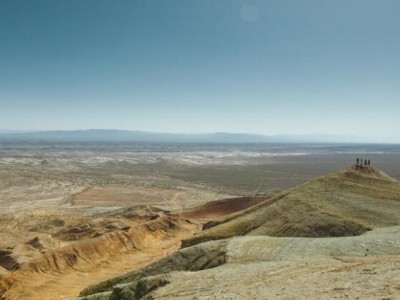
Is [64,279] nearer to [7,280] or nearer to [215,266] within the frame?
[7,280]

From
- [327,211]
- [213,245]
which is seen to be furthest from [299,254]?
[327,211]

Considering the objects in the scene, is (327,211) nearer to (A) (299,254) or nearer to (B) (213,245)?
(A) (299,254)

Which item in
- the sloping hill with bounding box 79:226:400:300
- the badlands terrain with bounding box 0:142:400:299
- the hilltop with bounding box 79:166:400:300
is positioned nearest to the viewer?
the sloping hill with bounding box 79:226:400:300

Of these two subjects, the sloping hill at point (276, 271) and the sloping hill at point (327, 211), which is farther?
the sloping hill at point (327, 211)

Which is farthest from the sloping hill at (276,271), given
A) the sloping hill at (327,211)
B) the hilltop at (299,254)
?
the sloping hill at (327,211)

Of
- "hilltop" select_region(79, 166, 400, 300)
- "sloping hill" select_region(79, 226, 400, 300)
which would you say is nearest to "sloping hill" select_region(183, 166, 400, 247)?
"hilltop" select_region(79, 166, 400, 300)

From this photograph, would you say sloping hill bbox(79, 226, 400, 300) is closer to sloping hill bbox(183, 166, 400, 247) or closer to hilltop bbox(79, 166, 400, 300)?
hilltop bbox(79, 166, 400, 300)

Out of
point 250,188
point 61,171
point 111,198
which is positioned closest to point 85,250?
point 111,198

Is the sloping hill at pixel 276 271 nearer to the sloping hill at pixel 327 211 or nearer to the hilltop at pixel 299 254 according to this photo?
the hilltop at pixel 299 254
